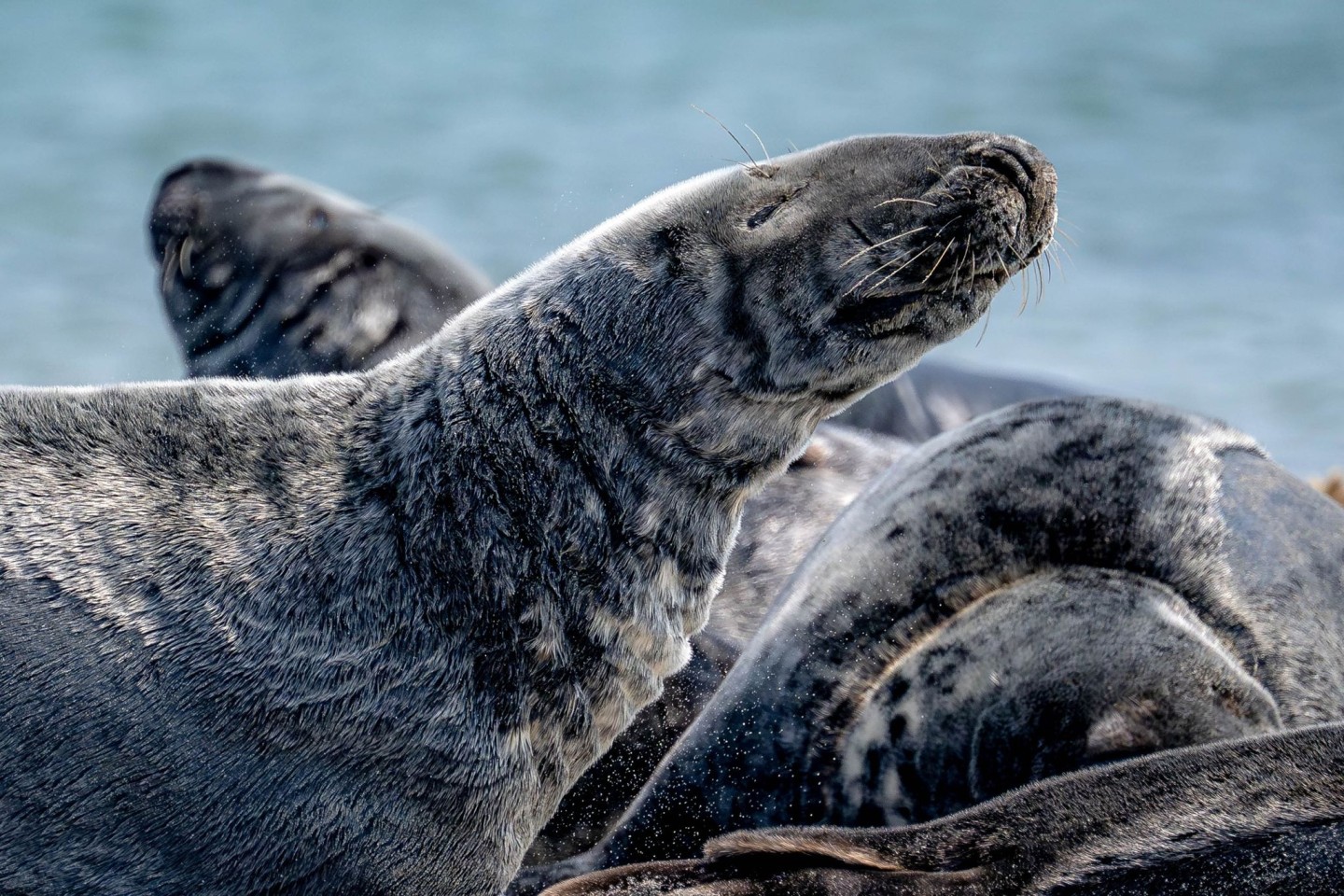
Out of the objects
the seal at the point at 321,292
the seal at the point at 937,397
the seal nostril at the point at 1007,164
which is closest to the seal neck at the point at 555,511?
the seal nostril at the point at 1007,164

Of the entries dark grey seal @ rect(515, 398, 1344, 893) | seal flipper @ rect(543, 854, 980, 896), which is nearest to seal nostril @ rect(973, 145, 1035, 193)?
dark grey seal @ rect(515, 398, 1344, 893)

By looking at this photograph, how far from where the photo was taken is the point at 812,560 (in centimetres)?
337

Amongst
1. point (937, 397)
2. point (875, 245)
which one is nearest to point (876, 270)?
point (875, 245)

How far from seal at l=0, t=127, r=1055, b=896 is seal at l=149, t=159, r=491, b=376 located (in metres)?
1.93

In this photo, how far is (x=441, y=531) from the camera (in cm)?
245

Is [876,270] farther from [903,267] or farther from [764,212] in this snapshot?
[764,212]

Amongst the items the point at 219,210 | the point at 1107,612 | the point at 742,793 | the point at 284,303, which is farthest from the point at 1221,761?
the point at 219,210

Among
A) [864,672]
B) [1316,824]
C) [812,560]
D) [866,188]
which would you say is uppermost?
[866,188]

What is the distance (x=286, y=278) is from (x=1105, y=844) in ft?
10.8

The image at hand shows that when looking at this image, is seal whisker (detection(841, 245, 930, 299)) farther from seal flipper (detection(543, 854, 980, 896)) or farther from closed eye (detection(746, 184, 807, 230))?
seal flipper (detection(543, 854, 980, 896))

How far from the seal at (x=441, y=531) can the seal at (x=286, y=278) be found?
1934mm

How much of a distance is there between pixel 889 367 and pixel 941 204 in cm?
28

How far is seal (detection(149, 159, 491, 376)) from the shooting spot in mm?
4574

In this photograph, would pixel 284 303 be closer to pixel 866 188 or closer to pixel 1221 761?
pixel 866 188
